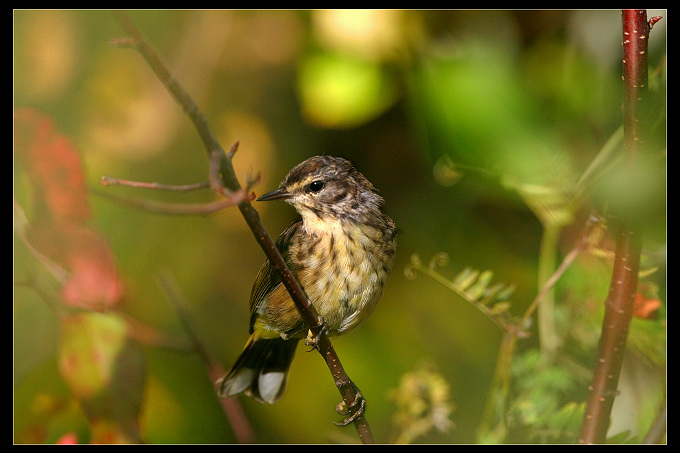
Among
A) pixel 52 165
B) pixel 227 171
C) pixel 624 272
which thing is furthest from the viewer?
pixel 52 165

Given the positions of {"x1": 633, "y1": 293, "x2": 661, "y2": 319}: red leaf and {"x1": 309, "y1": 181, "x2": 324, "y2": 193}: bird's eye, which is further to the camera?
{"x1": 633, "y1": 293, "x2": 661, "y2": 319}: red leaf

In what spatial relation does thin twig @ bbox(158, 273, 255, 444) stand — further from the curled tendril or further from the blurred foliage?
the curled tendril

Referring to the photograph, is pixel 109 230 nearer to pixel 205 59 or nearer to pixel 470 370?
pixel 205 59

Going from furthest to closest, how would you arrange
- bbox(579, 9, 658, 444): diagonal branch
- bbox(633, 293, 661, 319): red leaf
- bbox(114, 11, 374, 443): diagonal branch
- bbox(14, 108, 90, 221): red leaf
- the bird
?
bbox(14, 108, 90, 221): red leaf, bbox(633, 293, 661, 319): red leaf, the bird, bbox(579, 9, 658, 444): diagonal branch, bbox(114, 11, 374, 443): diagonal branch

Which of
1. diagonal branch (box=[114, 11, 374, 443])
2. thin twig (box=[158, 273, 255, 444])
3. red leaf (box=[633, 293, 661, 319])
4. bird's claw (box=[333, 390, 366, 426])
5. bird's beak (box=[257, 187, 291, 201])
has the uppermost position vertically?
diagonal branch (box=[114, 11, 374, 443])

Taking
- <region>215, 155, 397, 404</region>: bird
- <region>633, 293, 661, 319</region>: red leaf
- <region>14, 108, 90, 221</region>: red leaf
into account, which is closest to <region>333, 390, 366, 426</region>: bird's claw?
<region>215, 155, 397, 404</region>: bird

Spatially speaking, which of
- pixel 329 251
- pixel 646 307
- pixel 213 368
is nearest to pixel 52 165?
pixel 213 368

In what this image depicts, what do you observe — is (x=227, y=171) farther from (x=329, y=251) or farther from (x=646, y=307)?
(x=646, y=307)
